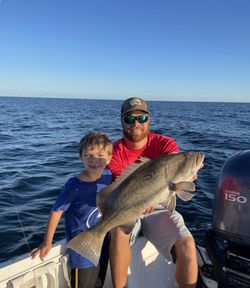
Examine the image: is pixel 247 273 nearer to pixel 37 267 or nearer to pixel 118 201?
pixel 118 201

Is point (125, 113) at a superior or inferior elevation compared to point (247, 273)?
superior

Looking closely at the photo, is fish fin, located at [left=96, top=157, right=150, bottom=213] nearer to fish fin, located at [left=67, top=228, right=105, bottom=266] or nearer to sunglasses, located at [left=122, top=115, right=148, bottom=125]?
fish fin, located at [left=67, top=228, right=105, bottom=266]

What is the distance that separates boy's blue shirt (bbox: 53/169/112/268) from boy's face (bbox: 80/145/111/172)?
165 mm

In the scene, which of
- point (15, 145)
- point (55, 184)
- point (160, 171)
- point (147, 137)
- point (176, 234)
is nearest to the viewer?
point (160, 171)

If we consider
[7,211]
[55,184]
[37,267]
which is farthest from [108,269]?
[55,184]

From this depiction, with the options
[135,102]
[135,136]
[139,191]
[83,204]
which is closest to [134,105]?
[135,102]

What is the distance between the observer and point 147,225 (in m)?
4.00

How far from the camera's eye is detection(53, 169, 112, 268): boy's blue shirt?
349 centimetres

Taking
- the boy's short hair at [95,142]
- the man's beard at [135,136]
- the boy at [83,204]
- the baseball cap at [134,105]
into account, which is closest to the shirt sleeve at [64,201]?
the boy at [83,204]

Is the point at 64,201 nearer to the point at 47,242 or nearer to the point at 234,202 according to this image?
the point at 47,242

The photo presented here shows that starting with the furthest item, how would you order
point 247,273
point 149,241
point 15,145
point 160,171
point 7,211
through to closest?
point 15,145
point 7,211
point 149,241
point 247,273
point 160,171

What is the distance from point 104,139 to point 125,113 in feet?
1.80

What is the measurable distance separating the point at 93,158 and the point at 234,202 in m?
1.48

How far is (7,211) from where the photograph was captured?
7.55 meters
